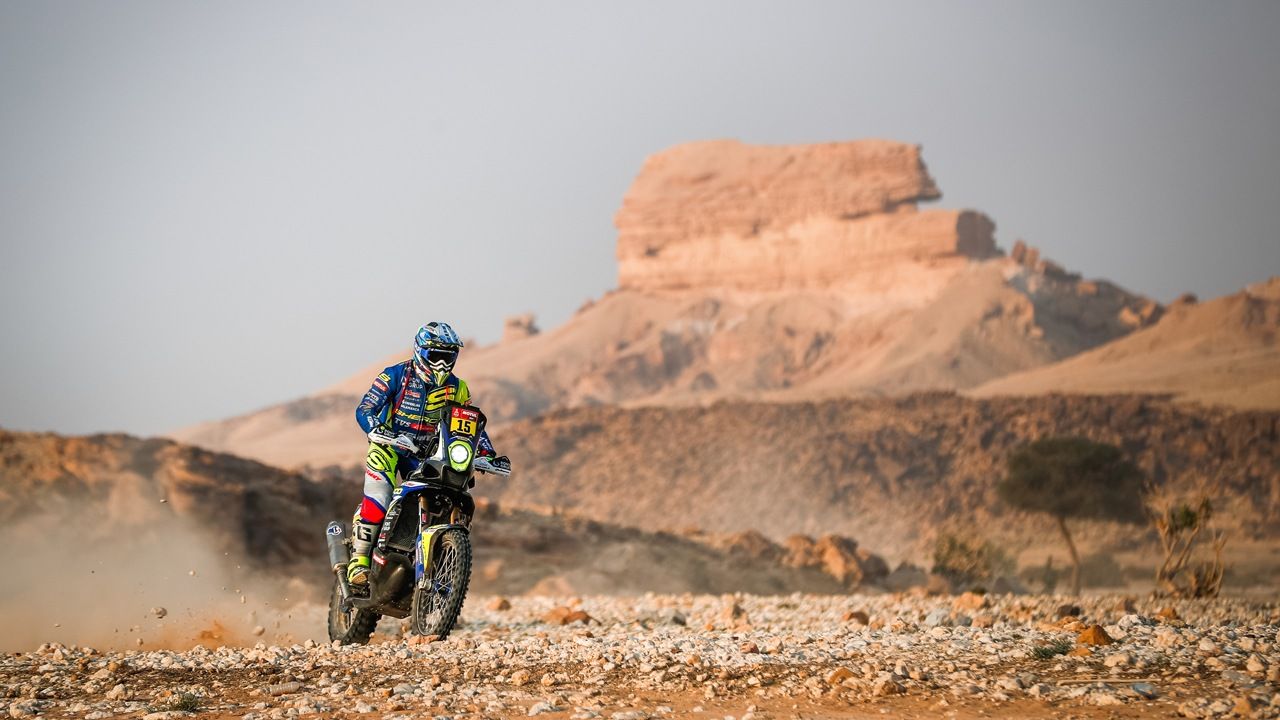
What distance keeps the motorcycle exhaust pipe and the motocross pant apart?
14.1 inches

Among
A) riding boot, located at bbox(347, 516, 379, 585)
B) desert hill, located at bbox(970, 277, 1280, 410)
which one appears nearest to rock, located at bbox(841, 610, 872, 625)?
riding boot, located at bbox(347, 516, 379, 585)

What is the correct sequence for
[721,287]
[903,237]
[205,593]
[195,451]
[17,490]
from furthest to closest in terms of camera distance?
[721,287], [903,237], [195,451], [17,490], [205,593]

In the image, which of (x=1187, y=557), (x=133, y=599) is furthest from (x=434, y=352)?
(x=1187, y=557)

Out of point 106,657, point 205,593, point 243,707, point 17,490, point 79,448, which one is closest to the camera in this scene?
point 243,707

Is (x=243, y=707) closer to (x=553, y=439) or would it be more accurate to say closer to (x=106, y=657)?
(x=106, y=657)

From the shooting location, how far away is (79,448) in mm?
30422

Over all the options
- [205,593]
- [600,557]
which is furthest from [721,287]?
[205,593]

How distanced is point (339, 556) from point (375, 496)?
2.68 ft

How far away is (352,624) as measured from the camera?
1117cm

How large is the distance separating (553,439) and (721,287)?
61.4 metres

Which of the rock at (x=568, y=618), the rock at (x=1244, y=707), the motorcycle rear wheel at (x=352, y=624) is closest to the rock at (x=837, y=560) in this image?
the rock at (x=568, y=618)

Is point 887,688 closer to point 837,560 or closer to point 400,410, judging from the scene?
point 400,410

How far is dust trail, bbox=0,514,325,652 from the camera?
12.9 meters

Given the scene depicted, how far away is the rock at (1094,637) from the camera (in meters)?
9.27
